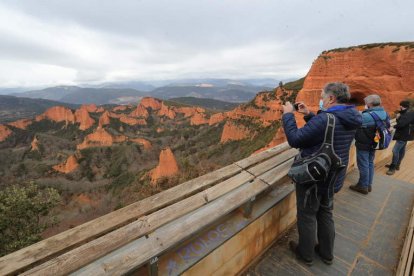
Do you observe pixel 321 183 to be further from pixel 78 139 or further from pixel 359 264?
pixel 78 139

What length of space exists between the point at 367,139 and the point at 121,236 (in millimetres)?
4002

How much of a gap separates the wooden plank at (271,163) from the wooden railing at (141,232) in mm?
116

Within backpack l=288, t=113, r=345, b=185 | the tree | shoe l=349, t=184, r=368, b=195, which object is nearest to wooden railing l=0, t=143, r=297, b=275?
backpack l=288, t=113, r=345, b=185

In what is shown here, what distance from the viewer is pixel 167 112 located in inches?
4289

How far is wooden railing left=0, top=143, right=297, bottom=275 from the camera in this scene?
1.17 meters

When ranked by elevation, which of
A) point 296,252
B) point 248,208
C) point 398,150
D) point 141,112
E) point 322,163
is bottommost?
point 141,112

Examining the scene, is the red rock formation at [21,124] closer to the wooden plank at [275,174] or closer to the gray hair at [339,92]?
the wooden plank at [275,174]

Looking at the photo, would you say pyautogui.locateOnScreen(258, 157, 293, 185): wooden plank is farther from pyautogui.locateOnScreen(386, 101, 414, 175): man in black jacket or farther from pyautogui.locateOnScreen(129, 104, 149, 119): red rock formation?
pyautogui.locateOnScreen(129, 104, 149, 119): red rock formation

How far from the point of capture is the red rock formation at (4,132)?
78906 millimetres

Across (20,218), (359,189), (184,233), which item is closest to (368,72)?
(359,189)

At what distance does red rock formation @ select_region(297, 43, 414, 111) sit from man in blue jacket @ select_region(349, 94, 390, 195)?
859 inches

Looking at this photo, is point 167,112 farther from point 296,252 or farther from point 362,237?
point 296,252

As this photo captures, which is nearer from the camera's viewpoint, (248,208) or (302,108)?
(248,208)

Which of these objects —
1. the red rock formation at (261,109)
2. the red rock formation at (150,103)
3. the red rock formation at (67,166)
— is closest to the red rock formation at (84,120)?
the red rock formation at (150,103)
